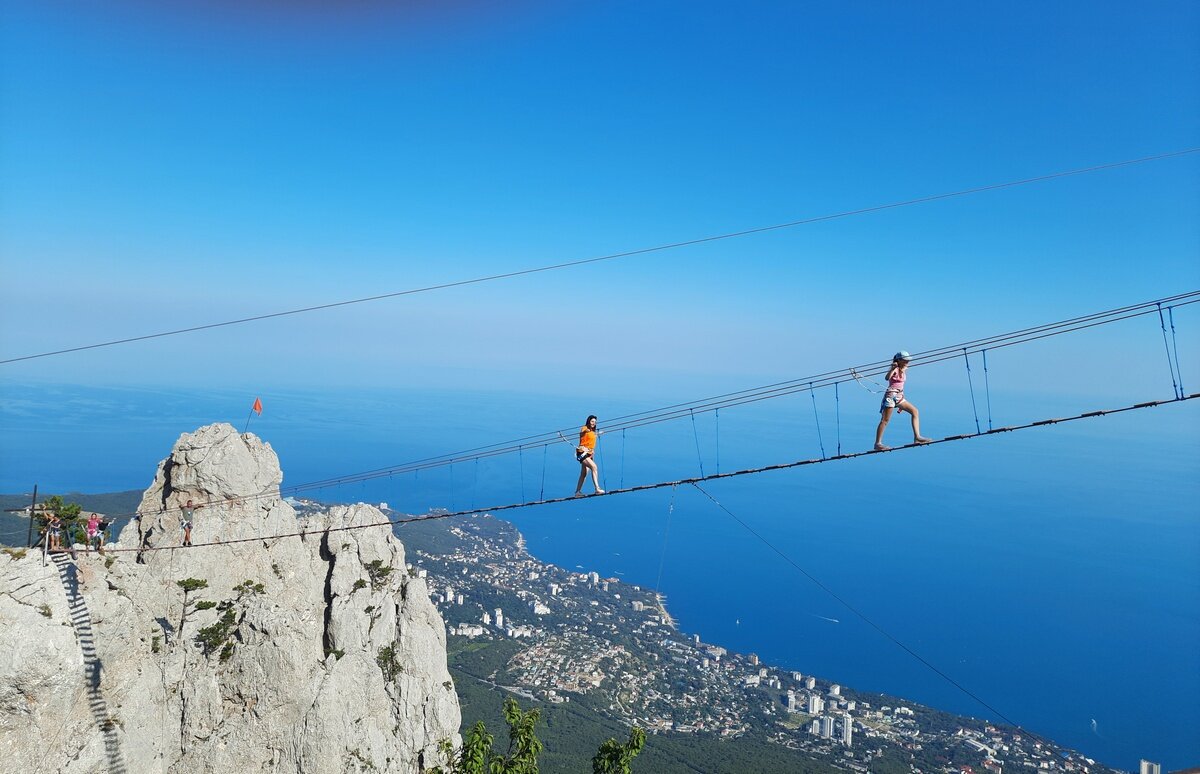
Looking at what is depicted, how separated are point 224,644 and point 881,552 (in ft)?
398

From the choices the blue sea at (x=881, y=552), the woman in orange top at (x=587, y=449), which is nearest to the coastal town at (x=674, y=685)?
the blue sea at (x=881, y=552)

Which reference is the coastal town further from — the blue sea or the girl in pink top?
the girl in pink top

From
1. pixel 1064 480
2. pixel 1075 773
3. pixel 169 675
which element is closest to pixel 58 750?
pixel 169 675

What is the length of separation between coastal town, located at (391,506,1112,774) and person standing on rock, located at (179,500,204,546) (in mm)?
35875

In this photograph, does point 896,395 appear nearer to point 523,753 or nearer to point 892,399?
point 892,399

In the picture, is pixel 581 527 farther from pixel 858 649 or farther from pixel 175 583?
pixel 175 583

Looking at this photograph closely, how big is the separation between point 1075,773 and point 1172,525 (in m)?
120

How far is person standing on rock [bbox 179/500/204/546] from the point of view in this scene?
22.6 metres

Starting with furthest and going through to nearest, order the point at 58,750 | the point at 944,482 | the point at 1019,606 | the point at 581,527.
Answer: the point at 944,482 → the point at 581,527 → the point at 1019,606 → the point at 58,750

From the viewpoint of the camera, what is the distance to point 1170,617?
8731 cm

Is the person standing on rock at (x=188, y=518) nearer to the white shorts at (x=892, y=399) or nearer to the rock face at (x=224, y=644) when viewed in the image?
the rock face at (x=224, y=644)

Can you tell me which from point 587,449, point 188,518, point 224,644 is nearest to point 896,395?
point 587,449

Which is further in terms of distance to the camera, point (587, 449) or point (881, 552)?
point (881, 552)

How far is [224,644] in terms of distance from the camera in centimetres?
2123
